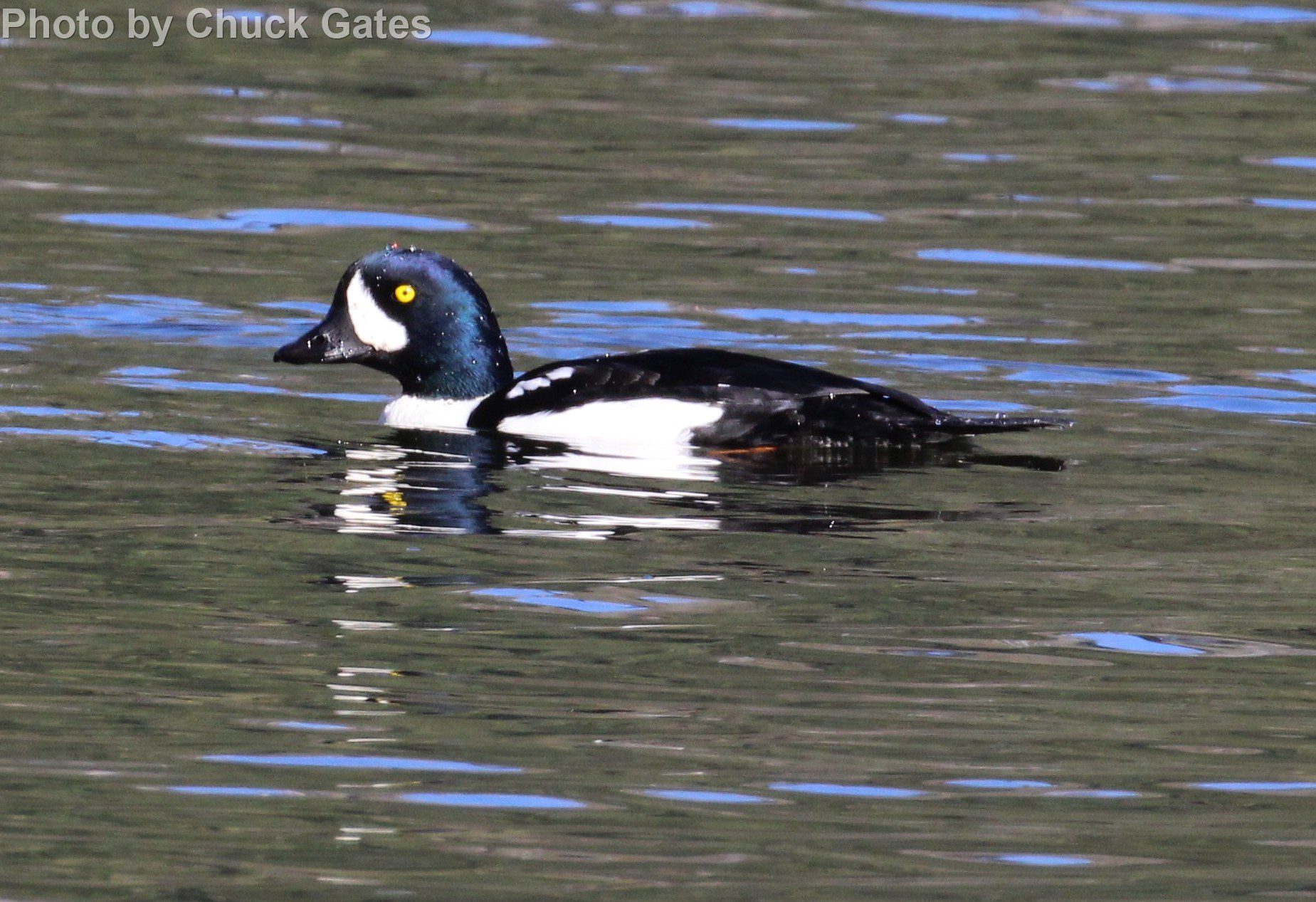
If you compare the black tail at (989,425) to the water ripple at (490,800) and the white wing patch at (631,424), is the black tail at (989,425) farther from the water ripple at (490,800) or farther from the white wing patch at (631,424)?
the water ripple at (490,800)

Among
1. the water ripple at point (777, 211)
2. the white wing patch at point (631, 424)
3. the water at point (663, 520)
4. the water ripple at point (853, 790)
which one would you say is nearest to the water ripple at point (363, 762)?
the water at point (663, 520)

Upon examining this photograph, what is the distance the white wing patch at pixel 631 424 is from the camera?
9273 millimetres

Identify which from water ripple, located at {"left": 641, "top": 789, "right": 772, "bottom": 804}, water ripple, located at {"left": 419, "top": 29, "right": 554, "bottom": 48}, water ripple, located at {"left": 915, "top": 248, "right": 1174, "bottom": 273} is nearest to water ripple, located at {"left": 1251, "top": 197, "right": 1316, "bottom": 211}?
water ripple, located at {"left": 915, "top": 248, "right": 1174, "bottom": 273}

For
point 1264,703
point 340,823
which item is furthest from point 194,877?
point 1264,703

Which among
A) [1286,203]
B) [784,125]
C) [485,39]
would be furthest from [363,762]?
[485,39]

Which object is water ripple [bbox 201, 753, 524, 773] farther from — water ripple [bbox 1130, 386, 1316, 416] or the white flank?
water ripple [bbox 1130, 386, 1316, 416]

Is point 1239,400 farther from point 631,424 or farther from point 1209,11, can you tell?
point 1209,11

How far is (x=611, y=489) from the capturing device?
861cm

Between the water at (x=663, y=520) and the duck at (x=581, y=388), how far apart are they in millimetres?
164

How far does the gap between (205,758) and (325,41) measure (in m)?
14.9

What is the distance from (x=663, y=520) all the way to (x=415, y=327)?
8.43 feet

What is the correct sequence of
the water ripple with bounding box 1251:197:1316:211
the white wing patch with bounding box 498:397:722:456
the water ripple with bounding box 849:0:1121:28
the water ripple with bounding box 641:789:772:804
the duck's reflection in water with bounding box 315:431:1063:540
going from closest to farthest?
the water ripple with bounding box 641:789:772:804, the duck's reflection in water with bounding box 315:431:1063:540, the white wing patch with bounding box 498:397:722:456, the water ripple with bounding box 1251:197:1316:211, the water ripple with bounding box 849:0:1121:28

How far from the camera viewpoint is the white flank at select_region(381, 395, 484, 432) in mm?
10070

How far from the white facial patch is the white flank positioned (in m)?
0.24
